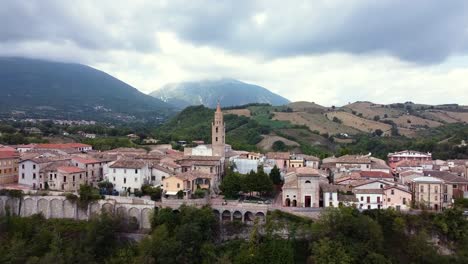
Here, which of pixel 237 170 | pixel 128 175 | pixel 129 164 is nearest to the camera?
pixel 128 175

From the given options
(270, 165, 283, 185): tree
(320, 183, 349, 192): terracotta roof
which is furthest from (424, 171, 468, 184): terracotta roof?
(270, 165, 283, 185): tree

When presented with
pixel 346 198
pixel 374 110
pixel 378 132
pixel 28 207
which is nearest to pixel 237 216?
pixel 346 198

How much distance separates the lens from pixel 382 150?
93812mm

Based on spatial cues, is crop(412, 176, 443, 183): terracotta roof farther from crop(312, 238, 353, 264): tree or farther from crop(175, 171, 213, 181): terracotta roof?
crop(175, 171, 213, 181): terracotta roof

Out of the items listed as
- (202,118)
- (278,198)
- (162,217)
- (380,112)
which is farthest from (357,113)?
(162,217)

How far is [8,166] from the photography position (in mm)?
50062

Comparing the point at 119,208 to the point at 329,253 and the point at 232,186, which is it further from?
the point at 329,253

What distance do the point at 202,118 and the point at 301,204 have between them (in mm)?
100522

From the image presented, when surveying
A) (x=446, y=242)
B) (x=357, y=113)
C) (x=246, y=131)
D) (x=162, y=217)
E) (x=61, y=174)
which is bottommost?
(x=446, y=242)

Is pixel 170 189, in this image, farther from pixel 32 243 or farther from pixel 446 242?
pixel 446 242

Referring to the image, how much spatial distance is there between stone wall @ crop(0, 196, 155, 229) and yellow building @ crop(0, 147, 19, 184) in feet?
19.1

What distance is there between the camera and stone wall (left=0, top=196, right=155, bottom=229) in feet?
142

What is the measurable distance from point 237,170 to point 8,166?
93.7ft

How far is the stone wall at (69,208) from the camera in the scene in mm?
43406
